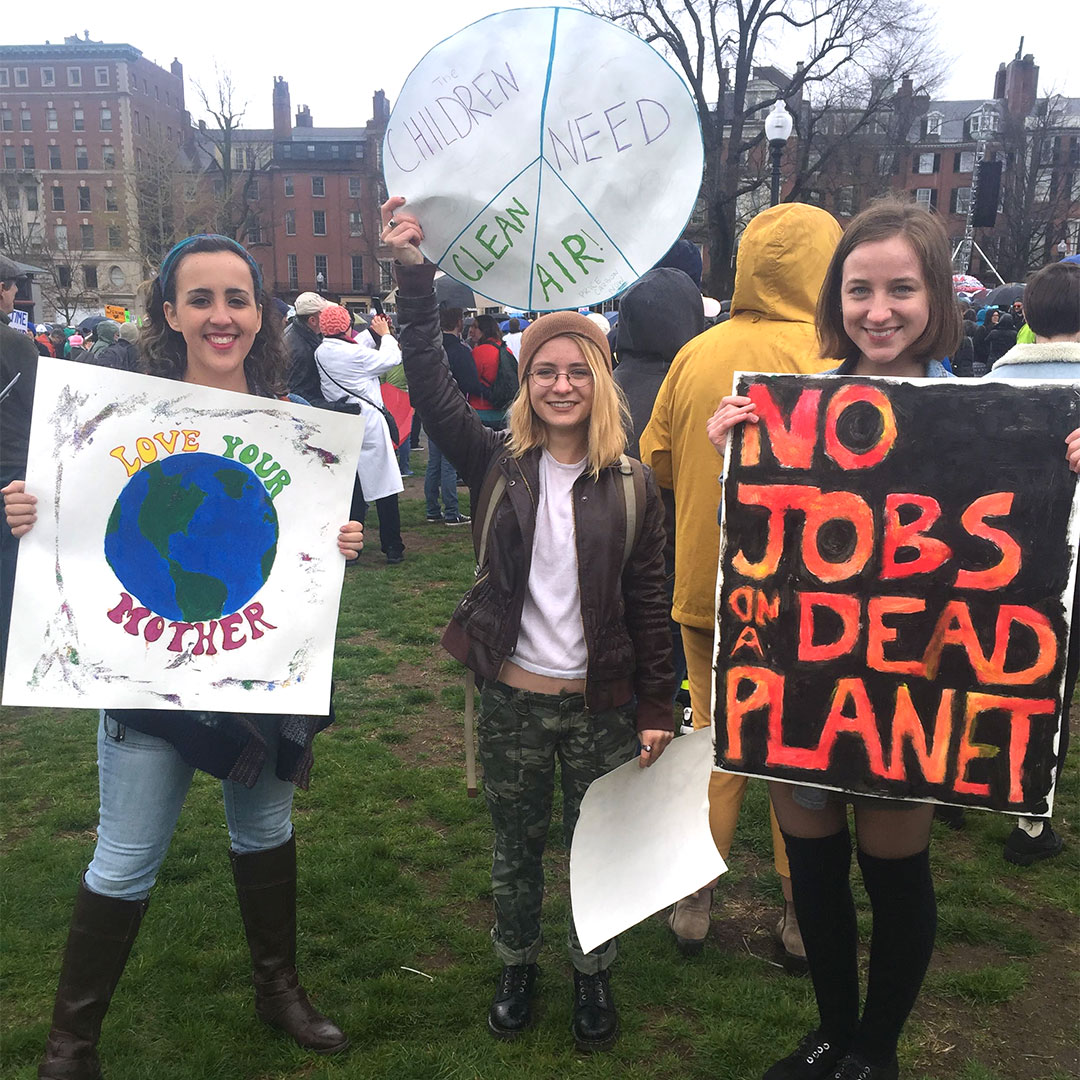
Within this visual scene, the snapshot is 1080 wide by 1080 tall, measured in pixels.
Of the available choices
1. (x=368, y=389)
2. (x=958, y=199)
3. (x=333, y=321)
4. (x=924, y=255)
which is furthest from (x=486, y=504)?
(x=958, y=199)

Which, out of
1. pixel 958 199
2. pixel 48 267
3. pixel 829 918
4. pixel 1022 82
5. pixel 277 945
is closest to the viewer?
pixel 829 918

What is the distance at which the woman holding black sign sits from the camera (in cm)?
204

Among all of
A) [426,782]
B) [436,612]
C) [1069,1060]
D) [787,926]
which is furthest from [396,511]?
[1069,1060]

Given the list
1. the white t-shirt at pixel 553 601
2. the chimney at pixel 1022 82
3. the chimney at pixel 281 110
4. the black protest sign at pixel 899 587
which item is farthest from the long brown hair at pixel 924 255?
the chimney at pixel 281 110

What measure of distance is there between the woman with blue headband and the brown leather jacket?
0.36m

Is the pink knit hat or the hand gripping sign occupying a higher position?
the hand gripping sign

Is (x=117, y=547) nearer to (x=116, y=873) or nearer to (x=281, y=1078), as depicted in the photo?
(x=116, y=873)

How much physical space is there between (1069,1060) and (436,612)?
4.89 metres

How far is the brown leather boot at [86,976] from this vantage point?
87.1 inches

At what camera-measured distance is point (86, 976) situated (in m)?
2.24

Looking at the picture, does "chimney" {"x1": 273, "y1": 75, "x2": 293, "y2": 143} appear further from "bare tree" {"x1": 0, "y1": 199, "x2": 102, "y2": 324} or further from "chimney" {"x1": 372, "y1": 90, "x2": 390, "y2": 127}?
"bare tree" {"x1": 0, "y1": 199, "x2": 102, "y2": 324}

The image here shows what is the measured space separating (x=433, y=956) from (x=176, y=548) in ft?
5.28

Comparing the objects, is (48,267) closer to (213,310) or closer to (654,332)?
(654,332)

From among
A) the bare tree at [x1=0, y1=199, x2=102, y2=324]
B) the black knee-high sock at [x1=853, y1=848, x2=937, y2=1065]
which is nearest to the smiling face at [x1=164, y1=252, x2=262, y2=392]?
the black knee-high sock at [x1=853, y1=848, x2=937, y2=1065]
